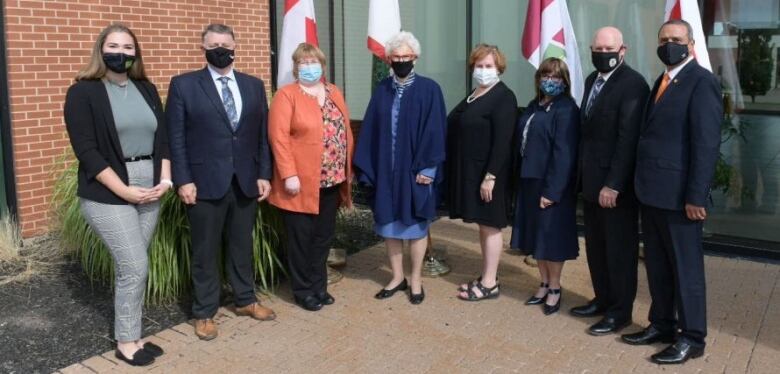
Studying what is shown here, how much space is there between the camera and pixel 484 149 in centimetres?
477

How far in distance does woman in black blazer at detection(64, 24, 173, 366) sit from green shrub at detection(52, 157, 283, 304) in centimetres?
78

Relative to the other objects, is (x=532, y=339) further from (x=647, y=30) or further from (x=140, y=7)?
(x=140, y=7)

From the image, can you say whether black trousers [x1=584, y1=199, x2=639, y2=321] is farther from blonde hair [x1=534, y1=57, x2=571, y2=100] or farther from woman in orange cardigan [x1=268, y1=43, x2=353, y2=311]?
woman in orange cardigan [x1=268, y1=43, x2=353, y2=311]

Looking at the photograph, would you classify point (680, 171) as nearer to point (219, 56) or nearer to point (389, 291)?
point (389, 291)

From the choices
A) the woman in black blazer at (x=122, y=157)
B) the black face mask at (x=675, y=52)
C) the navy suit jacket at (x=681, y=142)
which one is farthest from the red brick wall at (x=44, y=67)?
the black face mask at (x=675, y=52)

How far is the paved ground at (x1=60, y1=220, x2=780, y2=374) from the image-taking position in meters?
3.98

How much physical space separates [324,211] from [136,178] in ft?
4.70

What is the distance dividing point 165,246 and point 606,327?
293 cm

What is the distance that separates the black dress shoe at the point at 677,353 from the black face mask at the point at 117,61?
330 cm

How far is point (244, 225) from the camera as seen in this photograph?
4.54 metres

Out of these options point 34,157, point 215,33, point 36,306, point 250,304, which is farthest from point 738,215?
point 34,157

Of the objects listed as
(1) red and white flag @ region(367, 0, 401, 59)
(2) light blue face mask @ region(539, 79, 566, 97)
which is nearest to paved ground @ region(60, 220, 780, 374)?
(2) light blue face mask @ region(539, 79, 566, 97)

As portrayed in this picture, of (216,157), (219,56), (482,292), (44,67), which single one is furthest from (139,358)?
(44,67)

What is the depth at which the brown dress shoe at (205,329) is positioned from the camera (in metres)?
4.38
